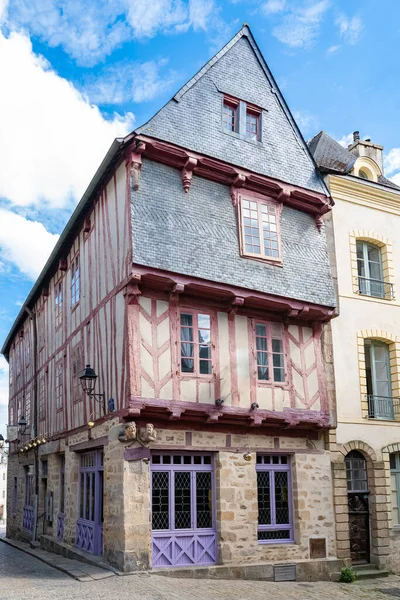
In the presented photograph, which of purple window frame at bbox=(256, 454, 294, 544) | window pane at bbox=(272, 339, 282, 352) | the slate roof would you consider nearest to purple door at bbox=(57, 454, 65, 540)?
purple window frame at bbox=(256, 454, 294, 544)

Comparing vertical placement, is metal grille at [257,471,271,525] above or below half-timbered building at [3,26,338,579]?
below

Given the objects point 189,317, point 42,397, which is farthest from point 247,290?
point 42,397

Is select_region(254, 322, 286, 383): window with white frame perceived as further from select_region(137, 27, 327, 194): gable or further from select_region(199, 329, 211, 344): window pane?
select_region(137, 27, 327, 194): gable

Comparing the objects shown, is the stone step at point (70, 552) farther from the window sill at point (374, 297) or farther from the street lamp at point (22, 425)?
the window sill at point (374, 297)

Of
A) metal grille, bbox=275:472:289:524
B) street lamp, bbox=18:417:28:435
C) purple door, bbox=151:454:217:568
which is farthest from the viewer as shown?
street lamp, bbox=18:417:28:435

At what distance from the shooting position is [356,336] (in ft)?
44.9

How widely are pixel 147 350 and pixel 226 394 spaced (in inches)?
66.5

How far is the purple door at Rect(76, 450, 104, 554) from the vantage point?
1207 cm

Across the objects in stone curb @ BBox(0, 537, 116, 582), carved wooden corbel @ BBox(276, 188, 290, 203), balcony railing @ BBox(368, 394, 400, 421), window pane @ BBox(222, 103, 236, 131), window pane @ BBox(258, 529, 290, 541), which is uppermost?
window pane @ BBox(222, 103, 236, 131)

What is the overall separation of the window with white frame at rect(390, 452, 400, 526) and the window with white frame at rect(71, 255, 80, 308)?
7.55m

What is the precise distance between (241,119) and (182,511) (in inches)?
298

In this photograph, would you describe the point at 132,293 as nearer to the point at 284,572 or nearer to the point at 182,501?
the point at 182,501

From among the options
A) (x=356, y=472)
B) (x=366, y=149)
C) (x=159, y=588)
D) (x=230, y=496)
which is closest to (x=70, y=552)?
(x=230, y=496)

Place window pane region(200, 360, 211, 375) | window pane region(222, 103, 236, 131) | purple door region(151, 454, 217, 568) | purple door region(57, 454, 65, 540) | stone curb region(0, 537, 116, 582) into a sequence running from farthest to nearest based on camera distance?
1. purple door region(57, 454, 65, 540)
2. window pane region(222, 103, 236, 131)
3. window pane region(200, 360, 211, 375)
4. purple door region(151, 454, 217, 568)
5. stone curb region(0, 537, 116, 582)
